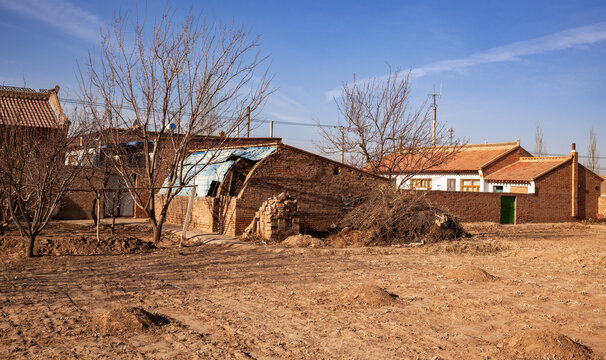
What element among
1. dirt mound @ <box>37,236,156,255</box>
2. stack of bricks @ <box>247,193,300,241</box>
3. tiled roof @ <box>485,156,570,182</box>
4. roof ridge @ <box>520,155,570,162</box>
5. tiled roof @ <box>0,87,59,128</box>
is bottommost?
dirt mound @ <box>37,236,156,255</box>

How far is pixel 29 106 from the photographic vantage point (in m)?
25.1

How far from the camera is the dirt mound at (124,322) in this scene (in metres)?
6.10

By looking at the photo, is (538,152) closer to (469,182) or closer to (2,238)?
(469,182)

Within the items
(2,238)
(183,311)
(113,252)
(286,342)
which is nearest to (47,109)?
(2,238)

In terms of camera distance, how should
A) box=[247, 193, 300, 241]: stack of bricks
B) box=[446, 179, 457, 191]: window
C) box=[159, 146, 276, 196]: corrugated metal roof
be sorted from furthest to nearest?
box=[446, 179, 457, 191]: window → box=[159, 146, 276, 196]: corrugated metal roof → box=[247, 193, 300, 241]: stack of bricks

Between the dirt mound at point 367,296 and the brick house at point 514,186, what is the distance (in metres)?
17.8

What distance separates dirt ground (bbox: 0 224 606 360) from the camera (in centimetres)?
571

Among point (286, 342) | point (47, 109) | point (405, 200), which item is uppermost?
point (47, 109)

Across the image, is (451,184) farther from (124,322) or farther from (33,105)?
(124,322)

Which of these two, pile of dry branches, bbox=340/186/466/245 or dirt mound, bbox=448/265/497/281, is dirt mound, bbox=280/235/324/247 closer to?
pile of dry branches, bbox=340/186/466/245

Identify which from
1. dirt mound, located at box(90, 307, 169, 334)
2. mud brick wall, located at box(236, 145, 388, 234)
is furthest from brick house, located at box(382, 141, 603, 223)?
dirt mound, located at box(90, 307, 169, 334)

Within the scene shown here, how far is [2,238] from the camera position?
1398 centimetres

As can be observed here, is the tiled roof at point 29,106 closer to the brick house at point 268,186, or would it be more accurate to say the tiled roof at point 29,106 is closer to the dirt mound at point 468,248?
the brick house at point 268,186

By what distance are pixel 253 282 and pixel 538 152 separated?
6238 cm
